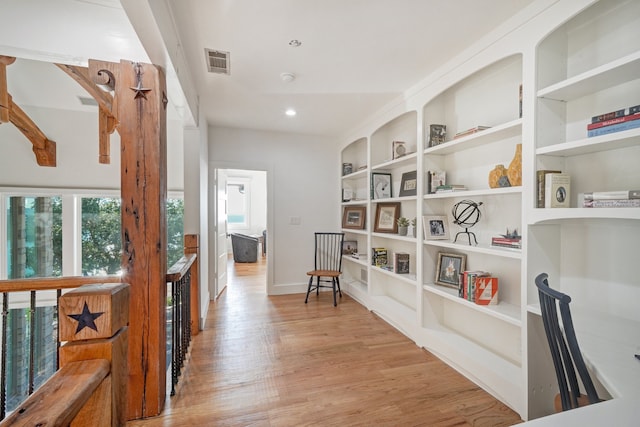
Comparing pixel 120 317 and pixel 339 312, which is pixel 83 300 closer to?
pixel 120 317

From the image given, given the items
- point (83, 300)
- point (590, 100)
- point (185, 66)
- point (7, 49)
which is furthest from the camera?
point (185, 66)

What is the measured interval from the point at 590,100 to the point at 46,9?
3149 mm

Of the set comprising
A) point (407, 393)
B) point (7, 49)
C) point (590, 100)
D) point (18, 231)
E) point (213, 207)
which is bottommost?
point (407, 393)

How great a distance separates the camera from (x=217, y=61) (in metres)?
2.37

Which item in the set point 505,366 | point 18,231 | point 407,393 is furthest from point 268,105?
point 18,231

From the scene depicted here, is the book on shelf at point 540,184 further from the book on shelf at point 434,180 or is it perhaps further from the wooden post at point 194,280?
the wooden post at point 194,280

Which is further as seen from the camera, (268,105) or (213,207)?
(213,207)

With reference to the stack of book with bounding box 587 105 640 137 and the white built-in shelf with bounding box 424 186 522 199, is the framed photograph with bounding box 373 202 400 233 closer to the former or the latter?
the white built-in shelf with bounding box 424 186 522 199

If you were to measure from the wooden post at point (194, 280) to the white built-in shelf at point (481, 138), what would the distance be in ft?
7.91

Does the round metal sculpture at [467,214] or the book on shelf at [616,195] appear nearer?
the book on shelf at [616,195]

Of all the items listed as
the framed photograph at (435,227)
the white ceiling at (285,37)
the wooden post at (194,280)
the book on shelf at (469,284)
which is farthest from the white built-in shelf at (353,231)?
the wooden post at (194,280)

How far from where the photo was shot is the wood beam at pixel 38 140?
10.9 feet

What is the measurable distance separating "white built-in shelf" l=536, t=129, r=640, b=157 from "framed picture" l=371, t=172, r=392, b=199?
201 cm

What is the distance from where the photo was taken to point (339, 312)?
3.62m
